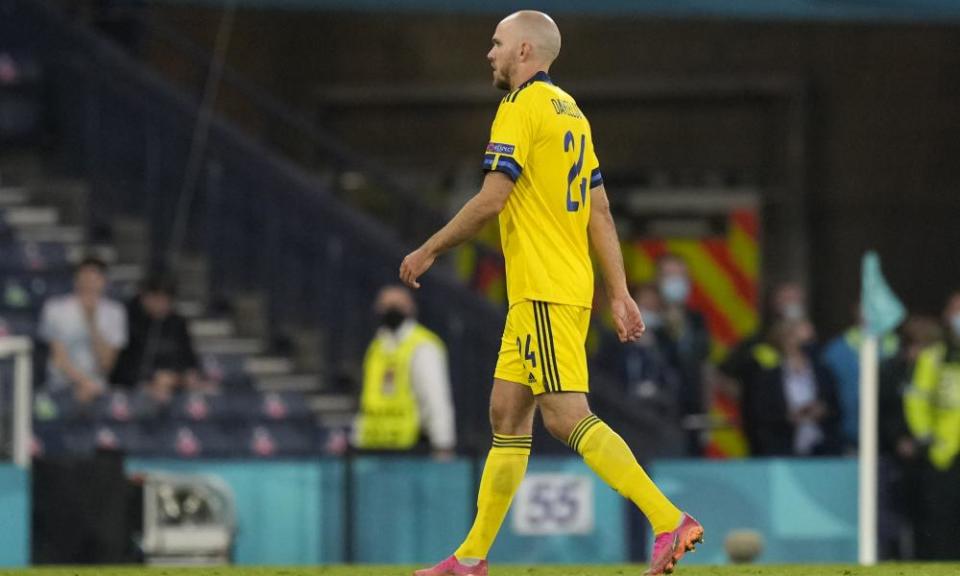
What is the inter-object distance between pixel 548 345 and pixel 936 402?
28.4 feet

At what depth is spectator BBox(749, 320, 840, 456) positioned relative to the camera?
1733 centimetres

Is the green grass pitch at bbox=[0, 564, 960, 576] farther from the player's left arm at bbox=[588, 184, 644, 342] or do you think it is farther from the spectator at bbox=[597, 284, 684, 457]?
the spectator at bbox=[597, 284, 684, 457]

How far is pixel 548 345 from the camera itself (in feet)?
29.1

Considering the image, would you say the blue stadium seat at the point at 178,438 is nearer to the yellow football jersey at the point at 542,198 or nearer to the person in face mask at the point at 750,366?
the person in face mask at the point at 750,366

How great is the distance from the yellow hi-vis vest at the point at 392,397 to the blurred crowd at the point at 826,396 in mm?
2028

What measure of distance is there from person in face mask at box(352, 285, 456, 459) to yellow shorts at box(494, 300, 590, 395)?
23.2 ft

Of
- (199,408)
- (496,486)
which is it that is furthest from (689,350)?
(496,486)

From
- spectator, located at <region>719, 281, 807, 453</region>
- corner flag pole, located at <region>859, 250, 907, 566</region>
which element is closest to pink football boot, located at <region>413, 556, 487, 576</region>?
corner flag pole, located at <region>859, 250, 907, 566</region>

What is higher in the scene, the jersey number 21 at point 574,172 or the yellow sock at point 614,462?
the jersey number 21 at point 574,172

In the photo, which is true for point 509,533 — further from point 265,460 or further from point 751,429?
point 751,429

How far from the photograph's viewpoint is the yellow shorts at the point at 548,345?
887cm

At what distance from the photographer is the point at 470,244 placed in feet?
71.8

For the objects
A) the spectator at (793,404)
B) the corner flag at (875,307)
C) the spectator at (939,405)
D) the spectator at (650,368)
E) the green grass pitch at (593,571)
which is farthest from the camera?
the spectator at (650,368)

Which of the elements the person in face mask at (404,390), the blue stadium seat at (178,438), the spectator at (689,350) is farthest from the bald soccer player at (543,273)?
the spectator at (689,350)
